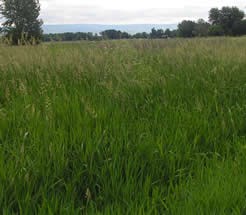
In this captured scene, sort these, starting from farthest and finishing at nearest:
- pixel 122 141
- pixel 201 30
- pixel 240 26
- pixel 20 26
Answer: pixel 240 26, pixel 201 30, pixel 20 26, pixel 122 141

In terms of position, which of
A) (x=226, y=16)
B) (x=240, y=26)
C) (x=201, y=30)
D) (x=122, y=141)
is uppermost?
(x=226, y=16)

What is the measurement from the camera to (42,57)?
4.58m

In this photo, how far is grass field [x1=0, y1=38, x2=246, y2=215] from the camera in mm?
1893

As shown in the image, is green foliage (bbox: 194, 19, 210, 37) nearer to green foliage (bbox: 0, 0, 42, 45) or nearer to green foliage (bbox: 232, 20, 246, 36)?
green foliage (bbox: 0, 0, 42, 45)

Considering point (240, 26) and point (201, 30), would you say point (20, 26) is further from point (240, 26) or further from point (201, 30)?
point (240, 26)

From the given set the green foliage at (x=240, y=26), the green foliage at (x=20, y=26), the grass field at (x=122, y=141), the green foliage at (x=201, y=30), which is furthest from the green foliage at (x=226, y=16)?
the grass field at (x=122, y=141)

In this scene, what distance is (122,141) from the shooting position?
95.9 inches

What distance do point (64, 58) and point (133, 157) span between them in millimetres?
2675

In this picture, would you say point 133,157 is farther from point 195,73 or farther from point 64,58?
point 64,58

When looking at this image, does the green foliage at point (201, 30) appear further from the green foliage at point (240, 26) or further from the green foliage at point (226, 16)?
the green foliage at point (226, 16)

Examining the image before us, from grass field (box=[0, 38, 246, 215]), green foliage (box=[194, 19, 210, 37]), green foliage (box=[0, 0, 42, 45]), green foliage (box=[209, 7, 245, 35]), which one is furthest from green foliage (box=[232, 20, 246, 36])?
grass field (box=[0, 38, 246, 215])

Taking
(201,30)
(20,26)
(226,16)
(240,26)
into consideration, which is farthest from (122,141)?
(226,16)

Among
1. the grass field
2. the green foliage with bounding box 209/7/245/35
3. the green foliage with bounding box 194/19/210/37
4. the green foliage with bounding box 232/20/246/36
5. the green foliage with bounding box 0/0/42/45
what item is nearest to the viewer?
the grass field

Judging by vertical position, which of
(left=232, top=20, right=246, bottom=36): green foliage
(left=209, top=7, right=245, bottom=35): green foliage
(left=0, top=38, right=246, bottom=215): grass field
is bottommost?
(left=0, top=38, right=246, bottom=215): grass field
